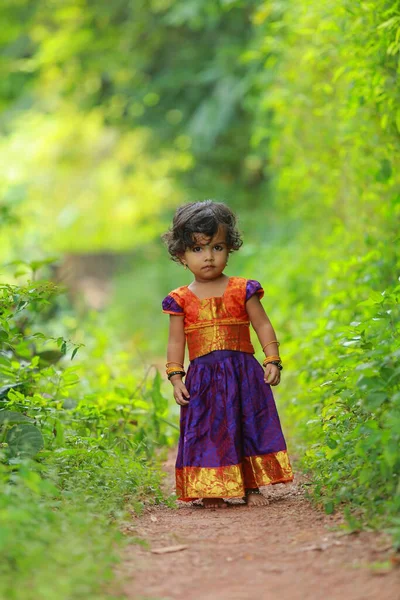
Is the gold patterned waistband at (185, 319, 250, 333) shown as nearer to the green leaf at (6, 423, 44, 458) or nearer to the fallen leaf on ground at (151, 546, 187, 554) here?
the green leaf at (6, 423, 44, 458)

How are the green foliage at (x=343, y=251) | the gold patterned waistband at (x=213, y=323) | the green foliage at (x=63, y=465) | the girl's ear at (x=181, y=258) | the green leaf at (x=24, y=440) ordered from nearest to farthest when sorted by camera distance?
the green foliage at (x=63, y=465) < the green foliage at (x=343, y=251) < the green leaf at (x=24, y=440) < the gold patterned waistband at (x=213, y=323) < the girl's ear at (x=181, y=258)

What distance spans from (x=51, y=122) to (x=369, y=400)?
21.8 metres

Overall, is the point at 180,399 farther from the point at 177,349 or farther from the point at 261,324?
the point at 261,324

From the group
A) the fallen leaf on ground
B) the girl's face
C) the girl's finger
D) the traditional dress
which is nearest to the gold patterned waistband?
the traditional dress

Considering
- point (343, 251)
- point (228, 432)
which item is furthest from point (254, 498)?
point (343, 251)

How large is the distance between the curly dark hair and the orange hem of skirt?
1.18 meters

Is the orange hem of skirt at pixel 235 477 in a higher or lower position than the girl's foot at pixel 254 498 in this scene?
higher

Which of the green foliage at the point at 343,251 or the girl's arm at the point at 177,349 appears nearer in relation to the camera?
the green foliage at the point at 343,251

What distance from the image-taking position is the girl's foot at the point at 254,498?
16.6ft

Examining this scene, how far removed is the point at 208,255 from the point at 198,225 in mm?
175

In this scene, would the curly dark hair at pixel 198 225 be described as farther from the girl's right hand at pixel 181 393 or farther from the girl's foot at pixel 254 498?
the girl's foot at pixel 254 498

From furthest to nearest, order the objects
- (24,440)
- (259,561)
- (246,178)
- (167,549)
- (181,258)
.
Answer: (246,178) → (181,258) → (24,440) → (167,549) → (259,561)

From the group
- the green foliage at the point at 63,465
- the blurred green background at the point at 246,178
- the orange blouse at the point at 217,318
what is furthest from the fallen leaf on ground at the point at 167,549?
the orange blouse at the point at 217,318

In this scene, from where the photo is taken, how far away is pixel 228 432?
5.08 meters
